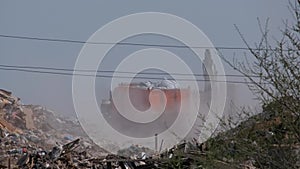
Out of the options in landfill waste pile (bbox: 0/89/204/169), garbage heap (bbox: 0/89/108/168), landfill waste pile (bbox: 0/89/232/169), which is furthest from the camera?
garbage heap (bbox: 0/89/108/168)

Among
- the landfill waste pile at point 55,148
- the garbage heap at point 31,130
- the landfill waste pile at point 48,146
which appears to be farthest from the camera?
the garbage heap at point 31,130

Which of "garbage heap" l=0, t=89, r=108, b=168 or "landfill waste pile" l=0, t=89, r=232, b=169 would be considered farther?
"garbage heap" l=0, t=89, r=108, b=168

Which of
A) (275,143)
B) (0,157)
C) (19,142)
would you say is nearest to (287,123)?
(275,143)

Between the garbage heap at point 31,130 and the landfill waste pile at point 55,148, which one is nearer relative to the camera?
the landfill waste pile at point 55,148

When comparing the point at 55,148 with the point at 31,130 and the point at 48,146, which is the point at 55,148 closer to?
the point at 48,146

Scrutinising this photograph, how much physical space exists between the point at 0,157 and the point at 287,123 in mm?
11559

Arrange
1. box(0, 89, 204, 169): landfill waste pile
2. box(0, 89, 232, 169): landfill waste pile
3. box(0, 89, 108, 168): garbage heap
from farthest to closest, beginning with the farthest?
box(0, 89, 108, 168): garbage heap → box(0, 89, 204, 169): landfill waste pile → box(0, 89, 232, 169): landfill waste pile

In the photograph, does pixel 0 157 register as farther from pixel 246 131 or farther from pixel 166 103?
pixel 246 131

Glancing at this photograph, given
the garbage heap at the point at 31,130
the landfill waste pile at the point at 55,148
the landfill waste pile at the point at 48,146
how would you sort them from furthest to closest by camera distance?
Result: the garbage heap at the point at 31,130, the landfill waste pile at the point at 48,146, the landfill waste pile at the point at 55,148

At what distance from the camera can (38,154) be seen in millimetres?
12617

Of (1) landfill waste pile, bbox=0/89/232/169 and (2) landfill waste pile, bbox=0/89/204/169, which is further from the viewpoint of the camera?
(2) landfill waste pile, bbox=0/89/204/169

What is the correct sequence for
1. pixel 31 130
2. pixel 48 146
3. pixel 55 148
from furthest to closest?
1. pixel 31 130
2. pixel 48 146
3. pixel 55 148

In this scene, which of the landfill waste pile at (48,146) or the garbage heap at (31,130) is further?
the garbage heap at (31,130)

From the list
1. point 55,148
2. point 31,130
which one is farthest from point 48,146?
point 55,148
